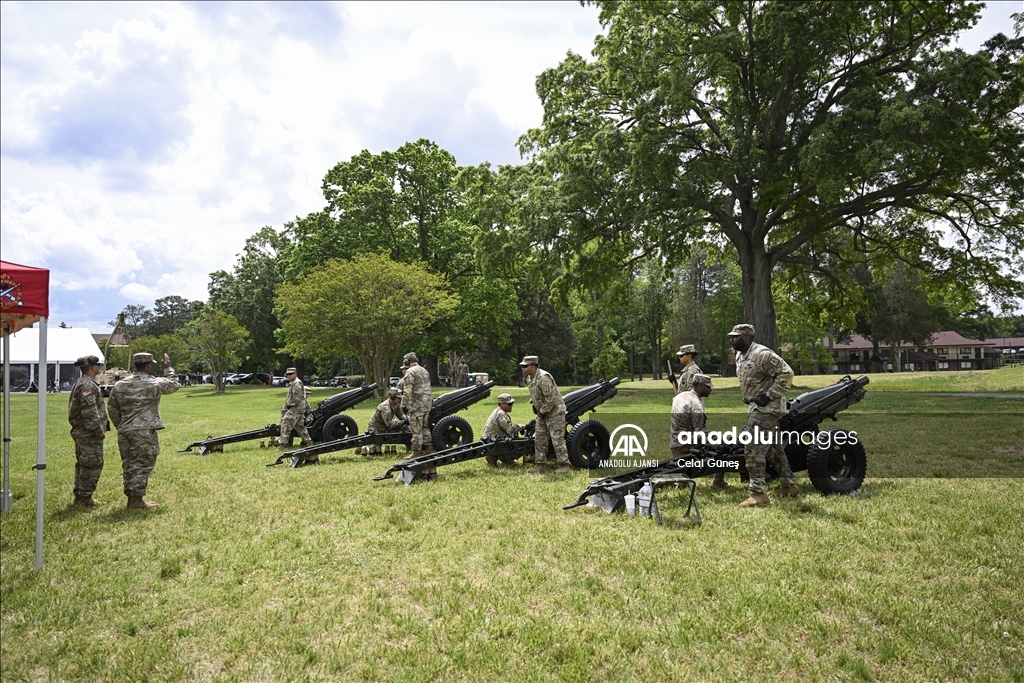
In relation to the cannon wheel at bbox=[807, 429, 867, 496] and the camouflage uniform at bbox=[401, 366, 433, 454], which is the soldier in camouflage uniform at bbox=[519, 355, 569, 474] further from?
the cannon wheel at bbox=[807, 429, 867, 496]

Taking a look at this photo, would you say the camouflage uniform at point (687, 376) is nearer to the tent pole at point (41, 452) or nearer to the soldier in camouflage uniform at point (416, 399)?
the soldier in camouflage uniform at point (416, 399)

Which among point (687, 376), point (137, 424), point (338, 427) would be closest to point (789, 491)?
point (687, 376)

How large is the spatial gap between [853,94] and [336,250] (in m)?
26.0

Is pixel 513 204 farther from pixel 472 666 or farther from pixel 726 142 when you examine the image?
pixel 472 666

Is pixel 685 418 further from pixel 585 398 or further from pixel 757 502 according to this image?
pixel 585 398

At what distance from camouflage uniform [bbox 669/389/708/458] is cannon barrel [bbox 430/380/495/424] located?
3787 mm

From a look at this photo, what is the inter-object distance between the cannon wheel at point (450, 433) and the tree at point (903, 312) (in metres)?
49.0

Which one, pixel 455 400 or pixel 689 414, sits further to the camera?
pixel 455 400

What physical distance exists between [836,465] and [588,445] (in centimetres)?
357

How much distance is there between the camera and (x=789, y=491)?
6.75m

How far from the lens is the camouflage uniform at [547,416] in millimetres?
8703

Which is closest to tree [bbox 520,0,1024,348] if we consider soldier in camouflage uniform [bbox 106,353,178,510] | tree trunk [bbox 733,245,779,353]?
tree trunk [bbox 733,245,779,353]

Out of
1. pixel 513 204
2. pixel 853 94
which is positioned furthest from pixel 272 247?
pixel 853 94

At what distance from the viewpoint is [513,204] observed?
24.3 metres
